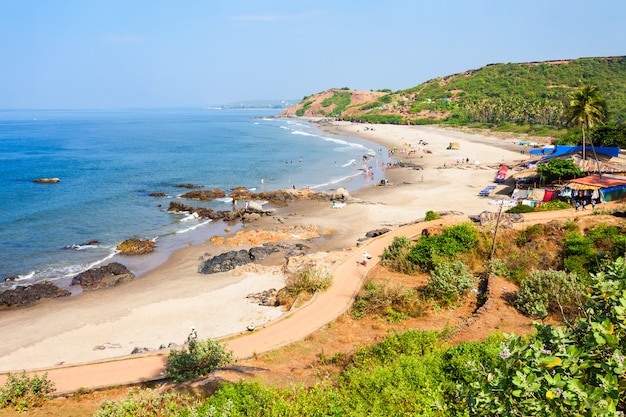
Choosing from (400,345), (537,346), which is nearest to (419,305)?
(400,345)

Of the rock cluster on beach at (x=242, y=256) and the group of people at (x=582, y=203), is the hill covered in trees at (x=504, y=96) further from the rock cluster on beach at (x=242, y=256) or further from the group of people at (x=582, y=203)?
the rock cluster on beach at (x=242, y=256)

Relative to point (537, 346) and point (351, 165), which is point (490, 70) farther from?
point (537, 346)

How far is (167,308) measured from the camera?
20.5 metres

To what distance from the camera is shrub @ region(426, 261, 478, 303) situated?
52.5 ft

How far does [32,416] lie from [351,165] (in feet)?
185

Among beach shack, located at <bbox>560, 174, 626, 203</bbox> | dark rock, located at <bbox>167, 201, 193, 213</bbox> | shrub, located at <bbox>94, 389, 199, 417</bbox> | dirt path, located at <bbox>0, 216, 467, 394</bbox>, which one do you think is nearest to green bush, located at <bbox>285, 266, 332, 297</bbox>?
dirt path, located at <bbox>0, 216, 467, 394</bbox>

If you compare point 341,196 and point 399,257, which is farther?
point 341,196

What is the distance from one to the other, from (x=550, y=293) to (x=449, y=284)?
3.37 meters

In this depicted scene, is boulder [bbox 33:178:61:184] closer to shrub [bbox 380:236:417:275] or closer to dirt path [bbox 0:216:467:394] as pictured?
dirt path [bbox 0:216:467:394]

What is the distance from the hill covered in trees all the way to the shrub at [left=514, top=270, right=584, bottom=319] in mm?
80473

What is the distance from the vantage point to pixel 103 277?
82.2 ft

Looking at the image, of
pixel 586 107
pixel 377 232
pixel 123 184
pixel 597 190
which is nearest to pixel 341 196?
pixel 377 232

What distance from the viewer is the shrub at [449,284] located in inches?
630

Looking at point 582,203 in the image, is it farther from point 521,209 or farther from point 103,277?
point 103,277
